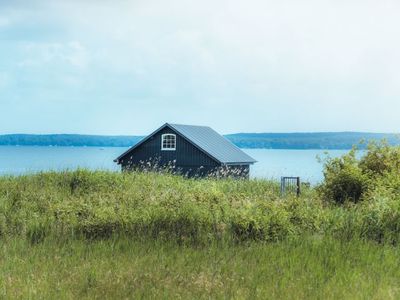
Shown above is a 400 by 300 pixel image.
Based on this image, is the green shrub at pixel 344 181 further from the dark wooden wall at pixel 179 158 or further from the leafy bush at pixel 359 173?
the dark wooden wall at pixel 179 158

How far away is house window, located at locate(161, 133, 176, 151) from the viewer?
135 feet

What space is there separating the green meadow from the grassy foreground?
22 mm

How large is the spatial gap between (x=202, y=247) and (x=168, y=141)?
98.9 feet

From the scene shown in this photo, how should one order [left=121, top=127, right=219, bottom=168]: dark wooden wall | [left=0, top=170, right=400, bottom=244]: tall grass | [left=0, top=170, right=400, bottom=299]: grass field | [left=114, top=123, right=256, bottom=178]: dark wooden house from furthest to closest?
1. [left=121, top=127, right=219, bottom=168]: dark wooden wall
2. [left=114, top=123, right=256, bottom=178]: dark wooden house
3. [left=0, top=170, right=400, bottom=244]: tall grass
4. [left=0, top=170, right=400, bottom=299]: grass field

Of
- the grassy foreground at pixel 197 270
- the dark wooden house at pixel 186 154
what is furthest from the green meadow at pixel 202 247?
the dark wooden house at pixel 186 154

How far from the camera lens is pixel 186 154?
4041cm

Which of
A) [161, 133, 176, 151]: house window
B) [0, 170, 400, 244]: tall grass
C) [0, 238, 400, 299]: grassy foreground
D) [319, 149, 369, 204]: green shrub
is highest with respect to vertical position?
[161, 133, 176, 151]: house window

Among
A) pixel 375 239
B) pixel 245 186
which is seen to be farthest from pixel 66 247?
pixel 245 186

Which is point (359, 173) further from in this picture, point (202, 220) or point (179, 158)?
point (179, 158)

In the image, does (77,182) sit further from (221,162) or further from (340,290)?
(340,290)

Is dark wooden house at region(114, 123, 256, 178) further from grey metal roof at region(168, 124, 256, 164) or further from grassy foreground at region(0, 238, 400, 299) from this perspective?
grassy foreground at region(0, 238, 400, 299)

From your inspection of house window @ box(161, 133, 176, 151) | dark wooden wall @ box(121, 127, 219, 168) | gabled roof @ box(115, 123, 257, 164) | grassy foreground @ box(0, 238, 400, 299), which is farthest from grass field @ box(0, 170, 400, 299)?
house window @ box(161, 133, 176, 151)

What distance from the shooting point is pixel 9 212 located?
15.3 m

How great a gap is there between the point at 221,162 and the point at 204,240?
89.1 ft
